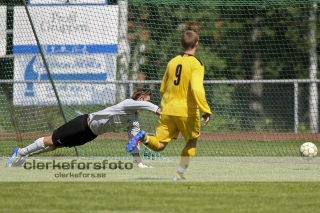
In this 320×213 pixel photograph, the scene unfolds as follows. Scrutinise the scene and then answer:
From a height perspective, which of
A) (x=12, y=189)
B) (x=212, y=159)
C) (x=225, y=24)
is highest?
(x=225, y=24)

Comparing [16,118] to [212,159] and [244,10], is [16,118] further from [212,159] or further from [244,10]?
[244,10]

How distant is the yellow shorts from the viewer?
352 inches

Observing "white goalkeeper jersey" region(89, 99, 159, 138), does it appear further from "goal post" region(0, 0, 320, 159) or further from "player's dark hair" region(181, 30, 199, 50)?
"goal post" region(0, 0, 320, 159)

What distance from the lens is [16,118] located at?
15.6 m

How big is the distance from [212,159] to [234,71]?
5067mm

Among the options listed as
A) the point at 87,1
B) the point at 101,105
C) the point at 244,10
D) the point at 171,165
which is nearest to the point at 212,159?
the point at 171,165

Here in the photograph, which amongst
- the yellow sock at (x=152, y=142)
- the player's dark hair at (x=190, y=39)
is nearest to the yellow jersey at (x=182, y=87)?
the player's dark hair at (x=190, y=39)

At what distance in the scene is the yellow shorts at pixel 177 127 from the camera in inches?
352

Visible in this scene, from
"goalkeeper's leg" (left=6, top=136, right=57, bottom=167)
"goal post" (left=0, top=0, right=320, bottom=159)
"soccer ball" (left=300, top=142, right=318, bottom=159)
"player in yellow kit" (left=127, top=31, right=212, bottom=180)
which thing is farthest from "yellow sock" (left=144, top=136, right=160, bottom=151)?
"goal post" (left=0, top=0, right=320, bottom=159)

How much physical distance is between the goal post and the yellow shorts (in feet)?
13.6

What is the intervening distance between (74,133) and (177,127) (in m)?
1.77

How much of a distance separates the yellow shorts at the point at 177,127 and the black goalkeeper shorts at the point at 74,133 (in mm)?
1504

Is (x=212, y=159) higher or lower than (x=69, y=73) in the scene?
lower

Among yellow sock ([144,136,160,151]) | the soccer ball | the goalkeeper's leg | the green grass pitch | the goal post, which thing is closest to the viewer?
the green grass pitch
